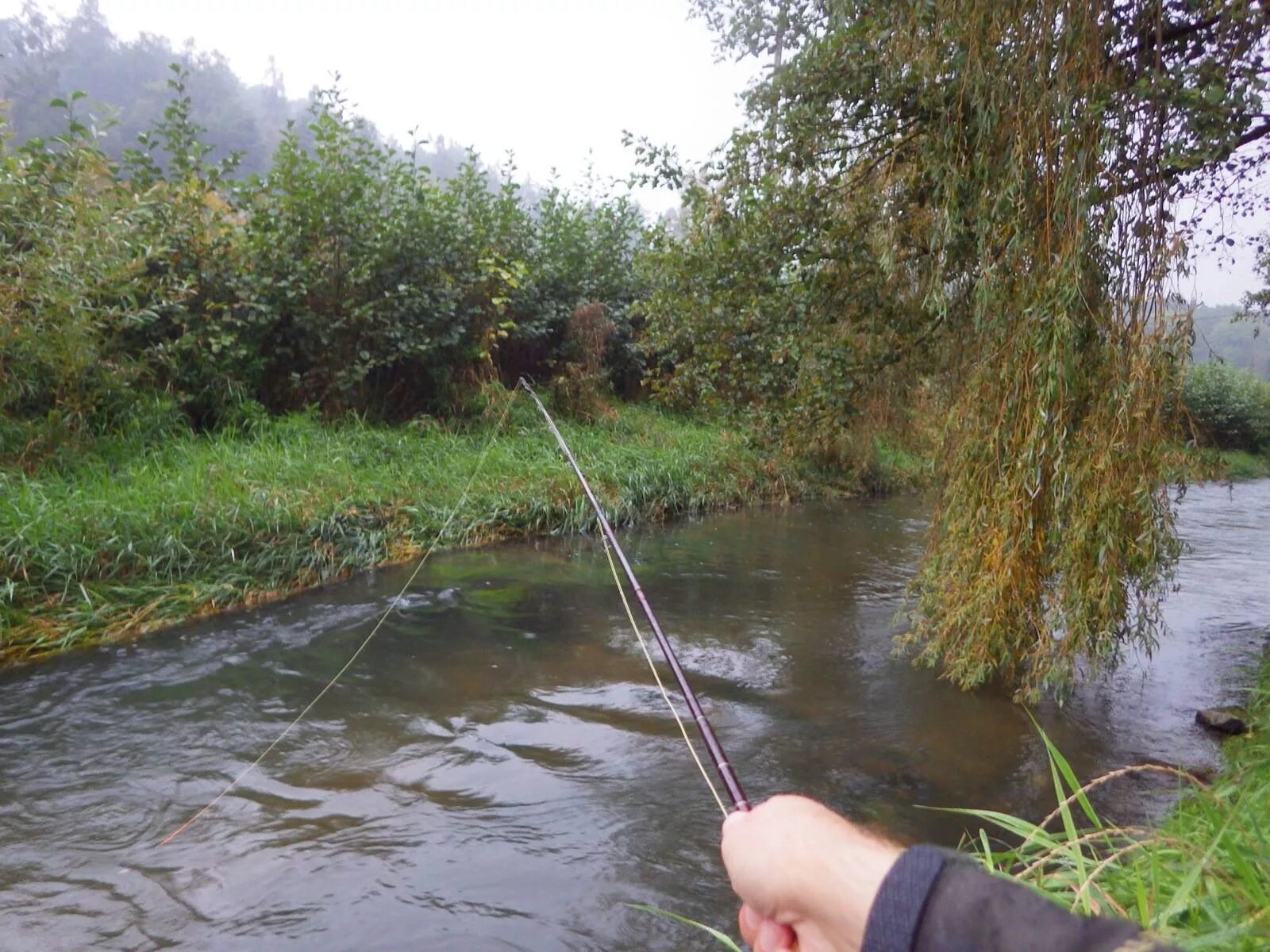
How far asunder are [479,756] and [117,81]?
78882mm

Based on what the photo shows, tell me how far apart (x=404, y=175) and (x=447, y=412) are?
3273mm

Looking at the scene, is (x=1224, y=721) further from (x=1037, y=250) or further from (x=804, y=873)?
(x=804, y=873)

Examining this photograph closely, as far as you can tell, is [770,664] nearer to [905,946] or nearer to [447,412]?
[905,946]

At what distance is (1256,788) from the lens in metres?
3.30

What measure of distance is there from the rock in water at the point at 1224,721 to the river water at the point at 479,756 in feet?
0.34

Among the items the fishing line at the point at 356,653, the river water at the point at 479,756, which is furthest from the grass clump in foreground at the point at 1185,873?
the fishing line at the point at 356,653

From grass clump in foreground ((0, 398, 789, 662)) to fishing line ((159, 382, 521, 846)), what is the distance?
0.37 feet

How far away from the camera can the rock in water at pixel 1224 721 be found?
16.3ft

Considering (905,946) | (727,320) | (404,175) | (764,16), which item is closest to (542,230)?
(404,175)

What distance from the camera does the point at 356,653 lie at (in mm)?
5984

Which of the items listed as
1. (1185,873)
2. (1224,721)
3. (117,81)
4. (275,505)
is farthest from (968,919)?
(117,81)

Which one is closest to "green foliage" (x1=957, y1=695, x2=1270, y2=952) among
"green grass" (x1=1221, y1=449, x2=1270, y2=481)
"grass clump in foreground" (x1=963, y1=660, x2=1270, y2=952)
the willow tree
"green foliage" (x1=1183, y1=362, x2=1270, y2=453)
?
"grass clump in foreground" (x1=963, y1=660, x2=1270, y2=952)

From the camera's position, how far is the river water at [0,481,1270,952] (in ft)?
10.8

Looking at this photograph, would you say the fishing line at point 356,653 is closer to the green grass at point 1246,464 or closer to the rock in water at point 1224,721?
the rock in water at point 1224,721
